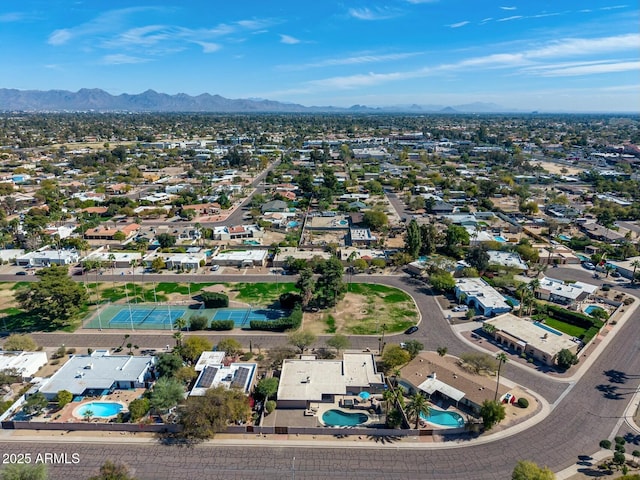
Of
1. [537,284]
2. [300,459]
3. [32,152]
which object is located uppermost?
[32,152]

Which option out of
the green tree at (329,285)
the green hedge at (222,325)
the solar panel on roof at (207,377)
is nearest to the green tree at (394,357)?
the green tree at (329,285)

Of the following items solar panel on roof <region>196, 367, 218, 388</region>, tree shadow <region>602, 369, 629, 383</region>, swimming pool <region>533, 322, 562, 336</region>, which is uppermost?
swimming pool <region>533, 322, 562, 336</region>

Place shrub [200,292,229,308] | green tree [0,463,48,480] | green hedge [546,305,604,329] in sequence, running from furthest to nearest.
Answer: shrub [200,292,229,308], green hedge [546,305,604,329], green tree [0,463,48,480]

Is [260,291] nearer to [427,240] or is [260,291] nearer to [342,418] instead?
[342,418]

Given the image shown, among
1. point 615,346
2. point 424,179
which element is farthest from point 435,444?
point 424,179

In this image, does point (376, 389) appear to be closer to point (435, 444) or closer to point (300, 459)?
point (435, 444)

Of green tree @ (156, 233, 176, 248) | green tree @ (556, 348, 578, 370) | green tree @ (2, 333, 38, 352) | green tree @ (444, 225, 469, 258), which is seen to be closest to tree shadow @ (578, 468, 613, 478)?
green tree @ (556, 348, 578, 370)

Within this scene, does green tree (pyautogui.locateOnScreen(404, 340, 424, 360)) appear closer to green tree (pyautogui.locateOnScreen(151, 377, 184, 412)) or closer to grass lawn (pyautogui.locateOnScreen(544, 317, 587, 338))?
grass lawn (pyautogui.locateOnScreen(544, 317, 587, 338))
